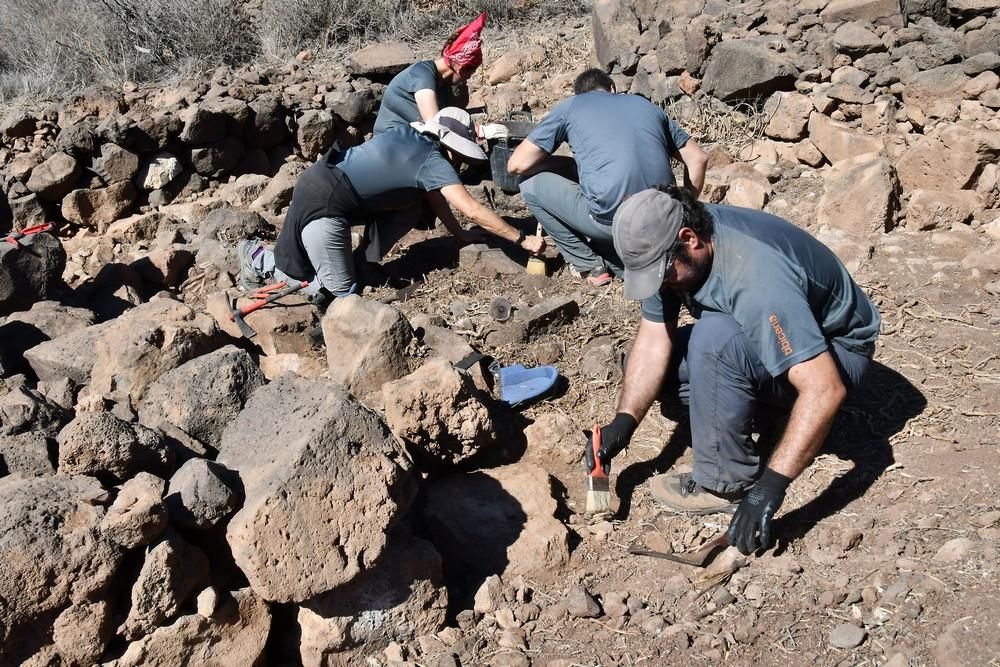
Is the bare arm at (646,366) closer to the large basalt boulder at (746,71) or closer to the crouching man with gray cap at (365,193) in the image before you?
the crouching man with gray cap at (365,193)

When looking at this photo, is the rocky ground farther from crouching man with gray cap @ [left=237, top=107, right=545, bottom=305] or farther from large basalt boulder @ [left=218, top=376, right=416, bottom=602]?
crouching man with gray cap @ [left=237, top=107, right=545, bottom=305]

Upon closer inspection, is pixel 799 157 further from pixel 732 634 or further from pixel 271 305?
pixel 732 634

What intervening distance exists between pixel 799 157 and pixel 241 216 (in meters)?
3.99

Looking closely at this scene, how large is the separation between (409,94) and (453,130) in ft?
2.60

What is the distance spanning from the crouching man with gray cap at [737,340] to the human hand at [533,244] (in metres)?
1.81

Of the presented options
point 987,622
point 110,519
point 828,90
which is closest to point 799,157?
point 828,90

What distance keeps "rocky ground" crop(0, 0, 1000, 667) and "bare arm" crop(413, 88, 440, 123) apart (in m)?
0.87

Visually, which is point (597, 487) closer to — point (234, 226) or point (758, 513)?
point (758, 513)

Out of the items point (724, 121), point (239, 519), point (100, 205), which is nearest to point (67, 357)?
point (239, 519)

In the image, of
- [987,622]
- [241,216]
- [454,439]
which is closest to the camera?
[987,622]

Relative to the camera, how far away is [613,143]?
4637 mm

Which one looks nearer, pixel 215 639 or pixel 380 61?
pixel 215 639

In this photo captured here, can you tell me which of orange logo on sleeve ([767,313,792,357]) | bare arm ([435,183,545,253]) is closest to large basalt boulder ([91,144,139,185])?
bare arm ([435,183,545,253])

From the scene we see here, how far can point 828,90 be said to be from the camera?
6.28m
